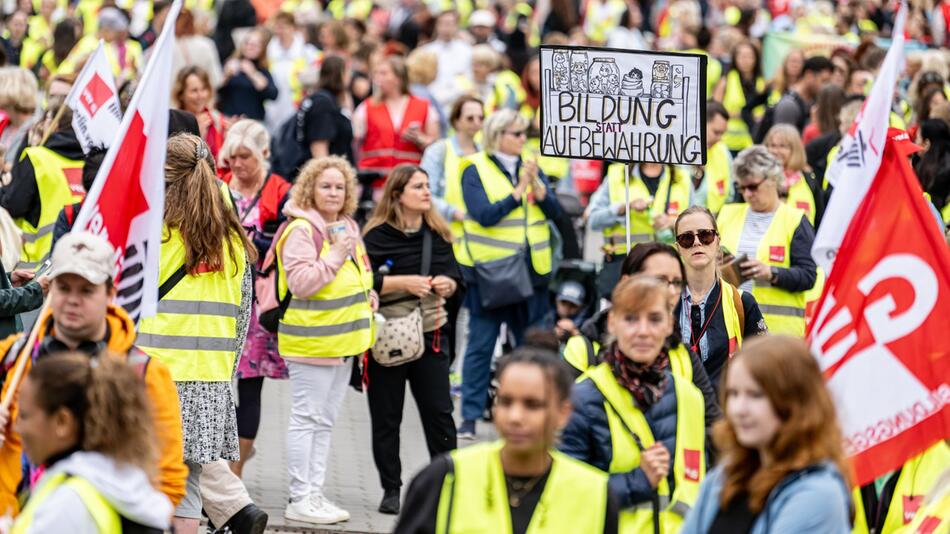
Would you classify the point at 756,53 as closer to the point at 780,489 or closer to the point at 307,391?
the point at 307,391

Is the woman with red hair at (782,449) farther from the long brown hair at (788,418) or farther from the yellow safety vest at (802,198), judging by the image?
the yellow safety vest at (802,198)

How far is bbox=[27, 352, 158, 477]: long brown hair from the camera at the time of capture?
4.69 metres

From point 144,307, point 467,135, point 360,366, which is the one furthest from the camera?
point 467,135

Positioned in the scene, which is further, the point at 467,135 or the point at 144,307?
the point at 467,135

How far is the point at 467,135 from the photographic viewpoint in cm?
1266

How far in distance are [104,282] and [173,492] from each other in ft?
2.34

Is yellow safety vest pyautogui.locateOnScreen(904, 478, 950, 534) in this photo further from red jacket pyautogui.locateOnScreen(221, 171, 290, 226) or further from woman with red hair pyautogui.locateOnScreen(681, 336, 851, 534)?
red jacket pyautogui.locateOnScreen(221, 171, 290, 226)

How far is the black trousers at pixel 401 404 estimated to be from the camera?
9516mm

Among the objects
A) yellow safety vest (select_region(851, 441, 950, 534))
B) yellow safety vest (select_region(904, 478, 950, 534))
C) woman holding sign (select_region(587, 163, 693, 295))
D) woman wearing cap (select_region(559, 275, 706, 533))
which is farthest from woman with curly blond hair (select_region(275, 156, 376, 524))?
yellow safety vest (select_region(904, 478, 950, 534))

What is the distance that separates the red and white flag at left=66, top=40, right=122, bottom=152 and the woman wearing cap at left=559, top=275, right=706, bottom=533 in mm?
3842

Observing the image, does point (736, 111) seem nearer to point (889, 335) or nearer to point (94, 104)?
point (94, 104)

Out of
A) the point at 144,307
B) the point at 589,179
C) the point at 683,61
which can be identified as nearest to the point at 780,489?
Answer: the point at 144,307

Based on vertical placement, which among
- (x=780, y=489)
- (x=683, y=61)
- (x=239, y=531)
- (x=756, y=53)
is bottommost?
(x=239, y=531)

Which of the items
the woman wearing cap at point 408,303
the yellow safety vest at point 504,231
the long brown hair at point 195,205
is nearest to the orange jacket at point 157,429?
the long brown hair at point 195,205
